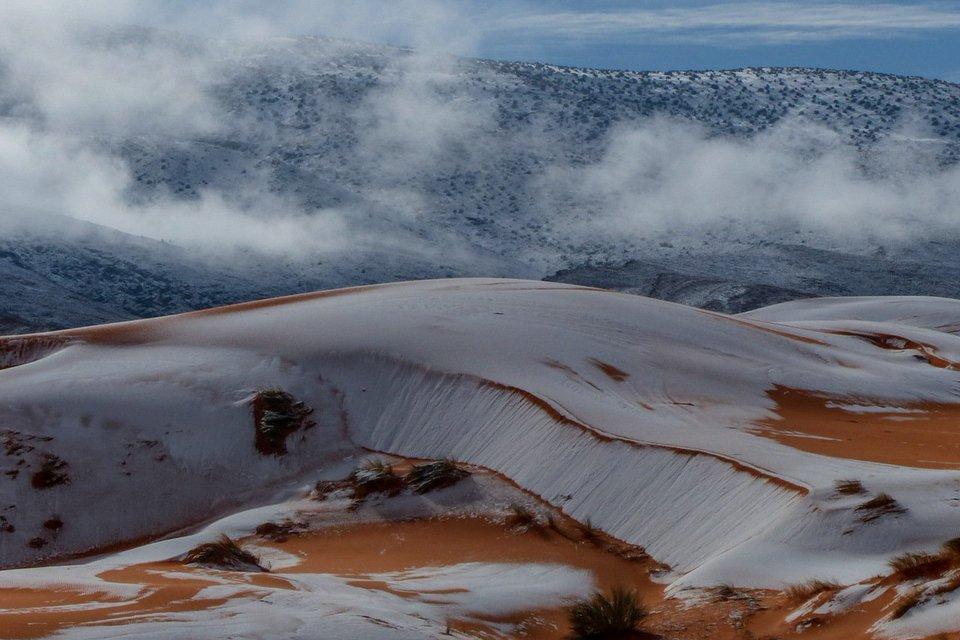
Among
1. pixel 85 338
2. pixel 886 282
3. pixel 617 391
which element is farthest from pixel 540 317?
pixel 886 282

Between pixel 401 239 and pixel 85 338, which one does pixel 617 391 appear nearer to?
pixel 85 338

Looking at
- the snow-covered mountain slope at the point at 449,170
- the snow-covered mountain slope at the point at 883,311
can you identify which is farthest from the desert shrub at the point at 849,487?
the snow-covered mountain slope at the point at 449,170

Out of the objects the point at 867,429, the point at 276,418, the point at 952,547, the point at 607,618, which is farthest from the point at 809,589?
the point at 276,418

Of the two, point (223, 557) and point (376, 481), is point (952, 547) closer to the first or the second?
point (223, 557)

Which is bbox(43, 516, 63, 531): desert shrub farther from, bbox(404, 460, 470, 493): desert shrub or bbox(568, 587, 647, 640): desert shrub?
bbox(568, 587, 647, 640): desert shrub

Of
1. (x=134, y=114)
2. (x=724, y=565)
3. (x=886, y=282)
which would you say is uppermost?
(x=134, y=114)
